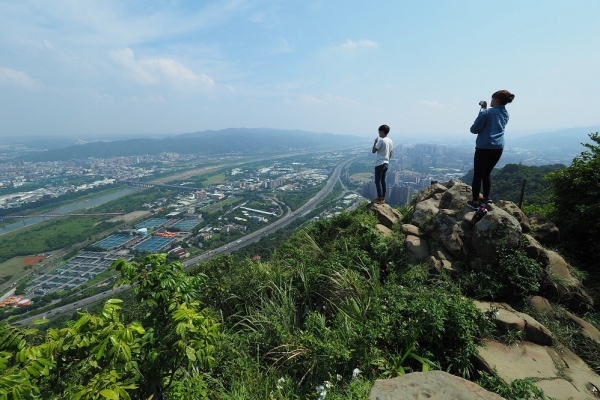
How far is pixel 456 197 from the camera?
4.88 meters

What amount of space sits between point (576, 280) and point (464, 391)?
2.82m

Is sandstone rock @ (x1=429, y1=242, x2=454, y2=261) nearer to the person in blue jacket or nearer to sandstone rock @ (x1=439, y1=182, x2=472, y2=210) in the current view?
sandstone rock @ (x1=439, y1=182, x2=472, y2=210)

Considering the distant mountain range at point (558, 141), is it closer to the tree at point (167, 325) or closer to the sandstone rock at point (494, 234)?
the sandstone rock at point (494, 234)

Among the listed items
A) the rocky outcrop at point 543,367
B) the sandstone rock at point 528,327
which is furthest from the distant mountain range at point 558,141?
the rocky outcrop at point 543,367

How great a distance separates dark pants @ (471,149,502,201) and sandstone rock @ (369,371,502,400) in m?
2.91

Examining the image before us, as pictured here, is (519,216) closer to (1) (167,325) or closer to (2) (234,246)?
(1) (167,325)

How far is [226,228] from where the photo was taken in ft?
123

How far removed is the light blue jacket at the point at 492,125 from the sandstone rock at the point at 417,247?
1.66m

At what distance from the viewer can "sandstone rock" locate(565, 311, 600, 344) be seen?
3.04 m

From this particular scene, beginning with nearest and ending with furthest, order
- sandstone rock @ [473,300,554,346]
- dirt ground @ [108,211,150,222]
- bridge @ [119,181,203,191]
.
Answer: sandstone rock @ [473,300,554,346] < dirt ground @ [108,211,150,222] < bridge @ [119,181,203,191]

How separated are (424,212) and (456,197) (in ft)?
1.93

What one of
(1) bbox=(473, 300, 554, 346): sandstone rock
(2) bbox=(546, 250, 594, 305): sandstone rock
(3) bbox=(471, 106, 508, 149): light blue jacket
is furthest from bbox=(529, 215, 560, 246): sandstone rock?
(1) bbox=(473, 300, 554, 346): sandstone rock

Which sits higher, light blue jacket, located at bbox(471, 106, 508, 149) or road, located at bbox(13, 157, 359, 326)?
light blue jacket, located at bbox(471, 106, 508, 149)

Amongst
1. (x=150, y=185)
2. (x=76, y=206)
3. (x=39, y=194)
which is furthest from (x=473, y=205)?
(x=39, y=194)
